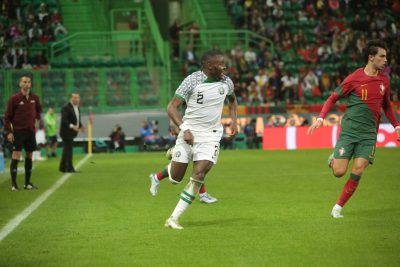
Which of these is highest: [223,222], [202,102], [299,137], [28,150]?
[202,102]

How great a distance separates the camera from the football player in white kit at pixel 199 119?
10.7 m

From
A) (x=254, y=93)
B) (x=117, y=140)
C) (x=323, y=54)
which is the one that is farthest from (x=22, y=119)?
(x=323, y=54)

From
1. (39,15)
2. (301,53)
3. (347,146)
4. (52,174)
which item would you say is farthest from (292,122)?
(347,146)

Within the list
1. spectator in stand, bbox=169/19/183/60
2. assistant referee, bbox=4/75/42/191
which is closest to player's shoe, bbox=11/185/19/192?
assistant referee, bbox=4/75/42/191

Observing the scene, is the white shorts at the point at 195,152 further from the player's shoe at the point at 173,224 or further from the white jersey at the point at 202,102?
the player's shoe at the point at 173,224

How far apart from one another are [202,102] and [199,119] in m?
0.22

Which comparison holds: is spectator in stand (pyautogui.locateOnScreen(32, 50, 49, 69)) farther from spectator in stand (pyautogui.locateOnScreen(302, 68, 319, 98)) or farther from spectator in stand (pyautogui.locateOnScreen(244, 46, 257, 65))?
spectator in stand (pyautogui.locateOnScreen(302, 68, 319, 98))

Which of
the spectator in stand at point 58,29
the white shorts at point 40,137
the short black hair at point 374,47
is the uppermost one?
the short black hair at point 374,47

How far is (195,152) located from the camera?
426 inches

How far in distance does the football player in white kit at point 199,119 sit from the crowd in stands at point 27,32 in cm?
2539

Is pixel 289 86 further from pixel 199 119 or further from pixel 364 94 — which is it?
pixel 199 119

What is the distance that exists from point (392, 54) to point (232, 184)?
22.0m

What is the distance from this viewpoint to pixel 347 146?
37.8ft

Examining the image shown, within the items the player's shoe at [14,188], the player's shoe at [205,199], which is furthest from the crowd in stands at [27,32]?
the player's shoe at [205,199]
